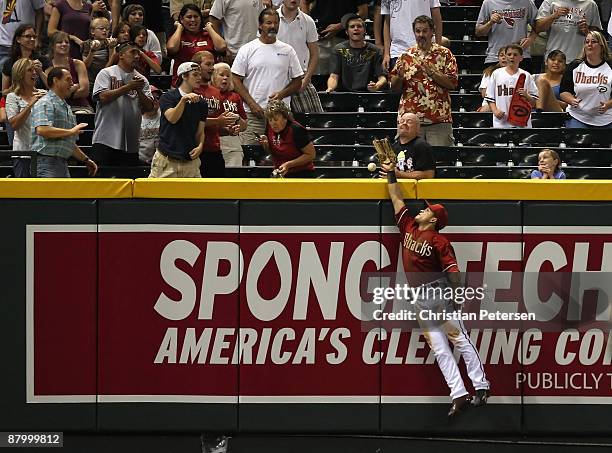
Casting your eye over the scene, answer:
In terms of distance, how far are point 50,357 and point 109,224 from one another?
111cm

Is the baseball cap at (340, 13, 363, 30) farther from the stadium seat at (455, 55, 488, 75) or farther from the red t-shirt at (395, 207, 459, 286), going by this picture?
the red t-shirt at (395, 207, 459, 286)

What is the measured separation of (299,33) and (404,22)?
1275 millimetres

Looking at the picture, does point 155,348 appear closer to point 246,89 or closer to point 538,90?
point 246,89

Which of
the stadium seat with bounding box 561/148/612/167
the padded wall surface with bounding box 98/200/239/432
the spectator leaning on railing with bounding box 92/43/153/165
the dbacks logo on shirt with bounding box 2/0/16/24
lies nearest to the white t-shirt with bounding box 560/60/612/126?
the stadium seat with bounding box 561/148/612/167

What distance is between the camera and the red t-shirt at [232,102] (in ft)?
44.6

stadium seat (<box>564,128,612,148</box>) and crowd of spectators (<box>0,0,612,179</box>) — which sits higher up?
crowd of spectators (<box>0,0,612,179</box>)

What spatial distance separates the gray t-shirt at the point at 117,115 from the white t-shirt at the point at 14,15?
9.62ft

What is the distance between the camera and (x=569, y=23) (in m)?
17.0

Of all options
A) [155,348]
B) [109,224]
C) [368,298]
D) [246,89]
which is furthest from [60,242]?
[246,89]

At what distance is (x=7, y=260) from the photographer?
10.5 m

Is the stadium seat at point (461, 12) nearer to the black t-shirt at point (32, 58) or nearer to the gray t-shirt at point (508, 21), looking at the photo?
the gray t-shirt at point (508, 21)

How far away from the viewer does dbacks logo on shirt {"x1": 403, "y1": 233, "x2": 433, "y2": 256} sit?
1019 centimetres

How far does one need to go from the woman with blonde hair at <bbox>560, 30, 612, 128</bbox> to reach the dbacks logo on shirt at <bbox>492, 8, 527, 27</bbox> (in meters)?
1.49

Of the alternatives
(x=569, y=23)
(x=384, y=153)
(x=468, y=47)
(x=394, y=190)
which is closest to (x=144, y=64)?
(x=468, y=47)
